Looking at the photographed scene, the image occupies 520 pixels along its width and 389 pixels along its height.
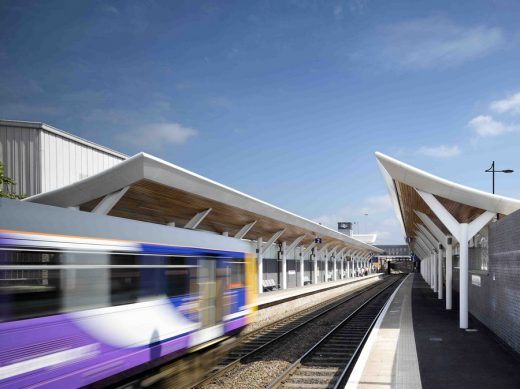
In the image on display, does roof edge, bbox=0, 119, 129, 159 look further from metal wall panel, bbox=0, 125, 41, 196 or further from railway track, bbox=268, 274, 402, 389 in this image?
railway track, bbox=268, 274, 402, 389

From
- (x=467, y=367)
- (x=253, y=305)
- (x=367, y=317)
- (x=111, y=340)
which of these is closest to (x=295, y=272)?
(x=367, y=317)

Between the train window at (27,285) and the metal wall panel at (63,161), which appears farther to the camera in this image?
the metal wall panel at (63,161)

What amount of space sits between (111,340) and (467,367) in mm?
7254

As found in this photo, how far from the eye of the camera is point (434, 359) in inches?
436

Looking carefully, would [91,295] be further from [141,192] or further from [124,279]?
[141,192]

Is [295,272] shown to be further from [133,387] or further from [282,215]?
[133,387]

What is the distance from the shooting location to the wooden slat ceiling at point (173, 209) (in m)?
17.9

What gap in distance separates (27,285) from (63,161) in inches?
1195

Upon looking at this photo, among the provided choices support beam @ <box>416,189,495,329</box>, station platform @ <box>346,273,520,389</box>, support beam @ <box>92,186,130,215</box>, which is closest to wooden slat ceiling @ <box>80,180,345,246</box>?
support beam @ <box>92,186,130,215</box>

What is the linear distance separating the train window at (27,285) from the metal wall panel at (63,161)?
92.8 feet

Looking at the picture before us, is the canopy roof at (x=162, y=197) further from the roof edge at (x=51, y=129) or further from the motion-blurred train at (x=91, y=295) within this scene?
the roof edge at (x=51, y=129)

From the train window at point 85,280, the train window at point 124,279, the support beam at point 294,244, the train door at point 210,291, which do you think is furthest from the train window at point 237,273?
the support beam at point 294,244

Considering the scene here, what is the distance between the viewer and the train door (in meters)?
10.4

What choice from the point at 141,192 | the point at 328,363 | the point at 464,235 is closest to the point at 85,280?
the point at 328,363
